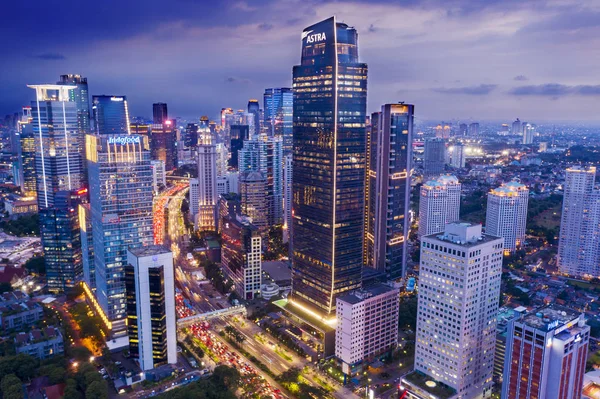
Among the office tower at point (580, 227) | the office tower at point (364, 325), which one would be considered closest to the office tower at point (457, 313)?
the office tower at point (364, 325)

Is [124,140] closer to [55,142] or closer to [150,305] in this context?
[150,305]

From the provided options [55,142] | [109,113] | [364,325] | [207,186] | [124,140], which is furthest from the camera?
[109,113]

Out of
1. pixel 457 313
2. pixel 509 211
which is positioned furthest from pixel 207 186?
pixel 457 313

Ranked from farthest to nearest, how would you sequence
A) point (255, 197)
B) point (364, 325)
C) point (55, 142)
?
point (255, 197), point (55, 142), point (364, 325)

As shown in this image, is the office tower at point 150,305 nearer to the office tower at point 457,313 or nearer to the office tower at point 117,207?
the office tower at point 117,207

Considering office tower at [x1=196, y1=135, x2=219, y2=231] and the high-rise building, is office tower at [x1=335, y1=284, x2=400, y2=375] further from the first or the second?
the high-rise building

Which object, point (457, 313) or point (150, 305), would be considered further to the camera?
point (150, 305)

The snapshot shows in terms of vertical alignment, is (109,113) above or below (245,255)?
above
